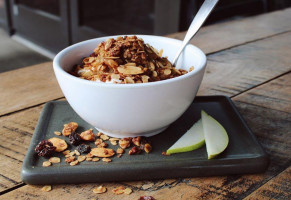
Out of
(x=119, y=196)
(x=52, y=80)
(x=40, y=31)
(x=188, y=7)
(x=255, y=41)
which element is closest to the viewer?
(x=119, y=196)

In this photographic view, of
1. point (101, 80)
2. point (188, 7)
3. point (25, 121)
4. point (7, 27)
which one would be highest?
point (101, 80)

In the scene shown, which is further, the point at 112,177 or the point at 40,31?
the point at 40,31

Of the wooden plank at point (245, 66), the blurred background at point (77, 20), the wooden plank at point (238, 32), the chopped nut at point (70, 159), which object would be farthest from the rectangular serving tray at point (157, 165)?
the blurred background at point (77, 20)

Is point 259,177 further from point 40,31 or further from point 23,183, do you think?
point 40,31

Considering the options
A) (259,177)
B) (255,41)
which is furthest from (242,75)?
(259,177)

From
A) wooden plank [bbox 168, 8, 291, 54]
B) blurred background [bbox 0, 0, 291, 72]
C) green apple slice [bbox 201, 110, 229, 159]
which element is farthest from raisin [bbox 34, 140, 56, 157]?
blurred background [bbox 0, 0, 291, 72]

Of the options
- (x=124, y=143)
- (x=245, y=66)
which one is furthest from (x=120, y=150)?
(x=245, y=66)

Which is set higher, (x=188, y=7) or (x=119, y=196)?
(x=119, y=196)
